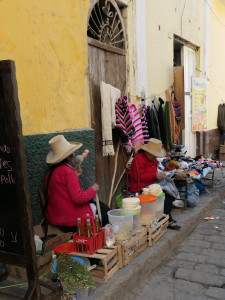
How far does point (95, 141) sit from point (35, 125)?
137 centimetres

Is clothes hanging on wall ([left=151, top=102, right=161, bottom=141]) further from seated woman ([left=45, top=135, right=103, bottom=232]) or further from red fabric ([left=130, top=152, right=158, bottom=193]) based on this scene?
seated woman ([left=45, top=135, right=103, bottom=232])

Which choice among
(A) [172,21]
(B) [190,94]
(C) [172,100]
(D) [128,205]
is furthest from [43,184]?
(B) [190,94]

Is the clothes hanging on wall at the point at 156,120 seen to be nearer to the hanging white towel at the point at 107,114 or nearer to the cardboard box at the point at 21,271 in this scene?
the hanging white towel at the point at 107,114

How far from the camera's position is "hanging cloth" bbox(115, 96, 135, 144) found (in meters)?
4.87

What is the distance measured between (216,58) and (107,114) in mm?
8282

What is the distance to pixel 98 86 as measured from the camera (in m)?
4.68

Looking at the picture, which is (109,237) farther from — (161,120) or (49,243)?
(161,120)

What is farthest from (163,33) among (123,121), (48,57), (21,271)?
(21,271)

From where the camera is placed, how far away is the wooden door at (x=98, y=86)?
15.0 ft

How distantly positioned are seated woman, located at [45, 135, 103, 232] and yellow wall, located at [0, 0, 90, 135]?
486 mm

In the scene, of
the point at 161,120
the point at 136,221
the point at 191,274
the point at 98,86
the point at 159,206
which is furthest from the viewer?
the point at 161,120

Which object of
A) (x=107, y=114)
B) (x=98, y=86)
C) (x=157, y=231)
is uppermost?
(x=98, y=86)

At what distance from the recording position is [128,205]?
141 inches

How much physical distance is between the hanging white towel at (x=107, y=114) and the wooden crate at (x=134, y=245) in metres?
1.52
